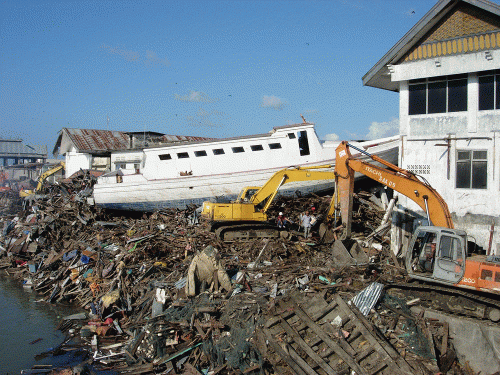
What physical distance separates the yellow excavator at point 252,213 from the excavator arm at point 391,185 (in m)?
2.50

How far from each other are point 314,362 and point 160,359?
387cm

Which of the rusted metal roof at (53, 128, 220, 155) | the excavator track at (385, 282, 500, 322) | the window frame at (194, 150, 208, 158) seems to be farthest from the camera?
the rusted metal roof at (53, 128, 220, 155)

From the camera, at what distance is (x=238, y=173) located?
867 inches

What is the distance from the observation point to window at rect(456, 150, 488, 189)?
14125 mm

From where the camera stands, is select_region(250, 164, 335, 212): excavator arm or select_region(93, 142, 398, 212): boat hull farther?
select_region(93, 142, 398, 212): boat hull

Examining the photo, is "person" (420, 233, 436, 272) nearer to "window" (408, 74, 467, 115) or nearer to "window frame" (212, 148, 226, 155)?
"window" (408, 74, 467, 115)

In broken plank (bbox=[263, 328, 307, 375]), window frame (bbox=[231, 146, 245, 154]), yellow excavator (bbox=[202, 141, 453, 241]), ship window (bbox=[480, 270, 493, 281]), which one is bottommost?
broken plank (bbox=[263, 328, 307, 375])

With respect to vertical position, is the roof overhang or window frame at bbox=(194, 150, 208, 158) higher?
the roof overhang

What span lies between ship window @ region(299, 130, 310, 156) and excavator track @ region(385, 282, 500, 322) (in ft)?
39.9

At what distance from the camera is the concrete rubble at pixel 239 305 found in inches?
360

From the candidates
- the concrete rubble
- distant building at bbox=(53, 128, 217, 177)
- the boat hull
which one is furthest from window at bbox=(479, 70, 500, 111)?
distant building at bbox=(53, 128, 217, 177)

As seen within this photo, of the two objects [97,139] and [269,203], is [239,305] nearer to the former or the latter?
[269,203]

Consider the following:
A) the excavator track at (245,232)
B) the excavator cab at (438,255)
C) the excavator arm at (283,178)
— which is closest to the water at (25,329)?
the excavator track at (245,232)

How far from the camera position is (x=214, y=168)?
23078mm
